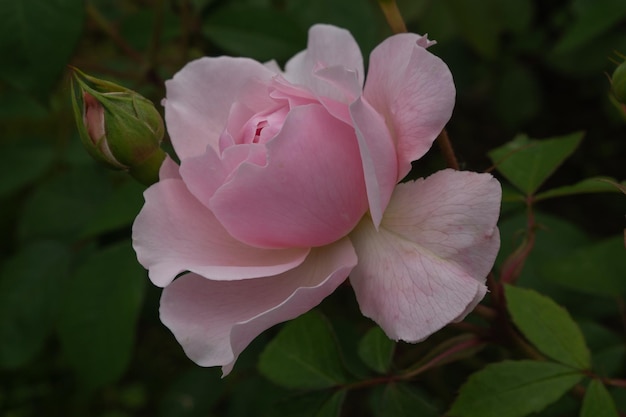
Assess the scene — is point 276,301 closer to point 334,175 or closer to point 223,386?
point 334,175

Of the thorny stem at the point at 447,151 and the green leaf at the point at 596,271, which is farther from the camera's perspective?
the green leaf at the point at 596,271

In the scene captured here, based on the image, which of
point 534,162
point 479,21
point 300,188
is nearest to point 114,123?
point 300,188

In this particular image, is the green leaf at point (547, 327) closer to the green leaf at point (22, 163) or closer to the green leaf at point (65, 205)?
the green leaf at point (65, 205)

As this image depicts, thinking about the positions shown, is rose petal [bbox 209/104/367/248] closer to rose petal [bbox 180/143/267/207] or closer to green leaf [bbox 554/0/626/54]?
rose petal [bbox 180/143/267/207]

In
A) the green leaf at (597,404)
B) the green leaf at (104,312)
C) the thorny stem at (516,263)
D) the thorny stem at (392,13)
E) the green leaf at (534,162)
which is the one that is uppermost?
the thorny stem at (392,13)

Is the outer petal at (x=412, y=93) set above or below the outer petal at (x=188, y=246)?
above

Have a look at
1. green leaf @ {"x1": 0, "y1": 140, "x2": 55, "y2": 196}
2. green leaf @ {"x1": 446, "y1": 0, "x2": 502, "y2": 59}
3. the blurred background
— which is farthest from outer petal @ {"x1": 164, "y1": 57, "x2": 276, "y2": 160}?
green leaf @ {"x1": 446, "y1": 0, "x2": 502, "y2": 59}

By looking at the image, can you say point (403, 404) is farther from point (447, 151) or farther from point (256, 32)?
point (256, 32)

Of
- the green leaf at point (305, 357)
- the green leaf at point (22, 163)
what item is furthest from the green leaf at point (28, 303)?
the green leaf at point (305, 357)
